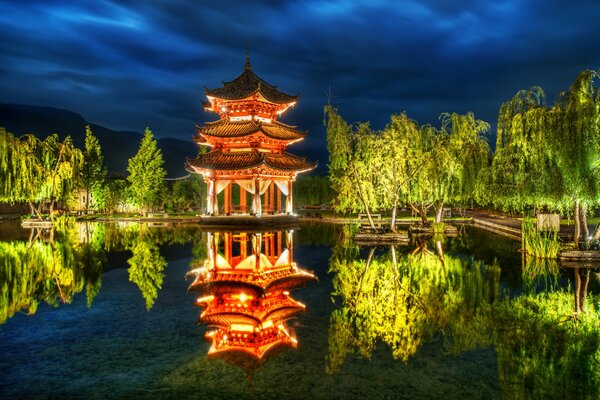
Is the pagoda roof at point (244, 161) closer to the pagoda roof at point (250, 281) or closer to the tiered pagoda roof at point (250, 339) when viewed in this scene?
the pagoda roof at point (250, 281)

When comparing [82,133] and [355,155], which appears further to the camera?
[82,133]

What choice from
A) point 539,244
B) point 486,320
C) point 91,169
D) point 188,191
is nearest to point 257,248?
point 539,244

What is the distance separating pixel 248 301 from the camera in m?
10.8

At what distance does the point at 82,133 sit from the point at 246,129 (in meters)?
153

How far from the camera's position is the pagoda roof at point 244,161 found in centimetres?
3719

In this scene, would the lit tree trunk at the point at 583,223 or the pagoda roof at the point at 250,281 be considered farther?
the lit tree trunk at the point at 583,223

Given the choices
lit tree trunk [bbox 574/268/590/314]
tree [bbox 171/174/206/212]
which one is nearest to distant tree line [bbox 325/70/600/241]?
lit tree trunk [bbox 574/268/590/314]

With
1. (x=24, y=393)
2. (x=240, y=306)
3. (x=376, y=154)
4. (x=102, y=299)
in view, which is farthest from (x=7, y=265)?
(x=376, y=154)

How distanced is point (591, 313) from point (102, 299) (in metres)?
11.2

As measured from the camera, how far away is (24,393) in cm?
590

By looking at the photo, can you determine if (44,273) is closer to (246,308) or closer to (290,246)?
(246,308)

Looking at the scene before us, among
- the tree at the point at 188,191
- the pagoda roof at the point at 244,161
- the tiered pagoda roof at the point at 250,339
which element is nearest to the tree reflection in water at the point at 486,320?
the tiered pagoda roof at the point at 250,339

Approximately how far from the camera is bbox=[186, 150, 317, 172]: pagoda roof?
3719 cm

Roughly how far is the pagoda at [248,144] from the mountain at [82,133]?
116 meters
